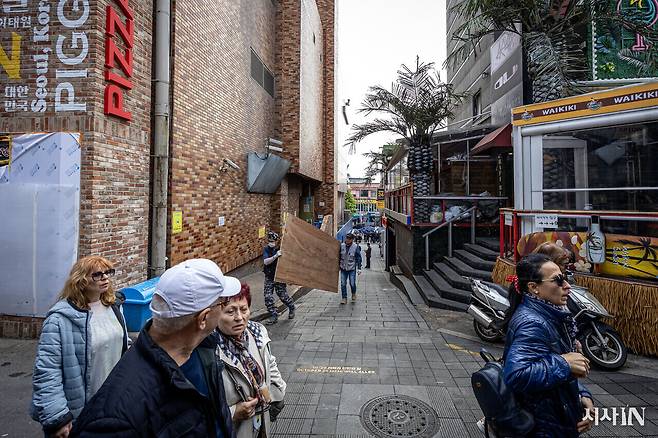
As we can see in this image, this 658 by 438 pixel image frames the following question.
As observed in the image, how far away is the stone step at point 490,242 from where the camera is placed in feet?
30.2

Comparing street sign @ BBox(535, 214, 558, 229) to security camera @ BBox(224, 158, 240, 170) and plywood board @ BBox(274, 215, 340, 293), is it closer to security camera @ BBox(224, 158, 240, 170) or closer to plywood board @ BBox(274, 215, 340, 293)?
plywood board @ BBox(274, 215, 340, 293)

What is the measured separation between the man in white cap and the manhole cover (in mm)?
2287

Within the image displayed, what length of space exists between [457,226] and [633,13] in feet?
20.8

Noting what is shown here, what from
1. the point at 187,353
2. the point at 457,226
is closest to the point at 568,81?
the point at 457,226

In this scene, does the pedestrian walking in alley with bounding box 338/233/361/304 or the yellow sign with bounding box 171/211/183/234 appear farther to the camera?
the pedestrian walking in alley with bounding box 338/233/361/304

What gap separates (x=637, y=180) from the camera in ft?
21.9

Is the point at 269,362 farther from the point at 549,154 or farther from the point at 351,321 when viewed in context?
the point at 549,154

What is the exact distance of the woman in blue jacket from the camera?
1.91 meters

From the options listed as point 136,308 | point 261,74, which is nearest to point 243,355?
point 136,308

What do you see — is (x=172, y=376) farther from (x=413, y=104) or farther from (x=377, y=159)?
(x=377, y=159)

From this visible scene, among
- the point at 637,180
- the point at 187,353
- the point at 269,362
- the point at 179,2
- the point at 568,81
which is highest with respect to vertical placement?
the point at 179,2

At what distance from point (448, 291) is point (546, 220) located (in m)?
2.52

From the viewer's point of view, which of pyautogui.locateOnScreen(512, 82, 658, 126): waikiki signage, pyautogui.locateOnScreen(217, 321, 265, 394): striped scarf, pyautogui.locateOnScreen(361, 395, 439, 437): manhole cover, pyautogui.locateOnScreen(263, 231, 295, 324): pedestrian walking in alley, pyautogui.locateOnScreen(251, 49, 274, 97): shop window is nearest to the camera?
pyautogui.locateOnScreen(217, 321, 265, 394): striped scarf

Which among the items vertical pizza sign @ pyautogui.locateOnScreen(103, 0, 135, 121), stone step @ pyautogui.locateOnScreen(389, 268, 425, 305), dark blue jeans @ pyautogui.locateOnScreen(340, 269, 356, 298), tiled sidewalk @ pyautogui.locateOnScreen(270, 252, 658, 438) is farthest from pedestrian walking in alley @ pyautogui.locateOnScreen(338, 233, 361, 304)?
vertical pizza sign @ pyautogui.locateOnScreen(103, 0, 135, 121)
